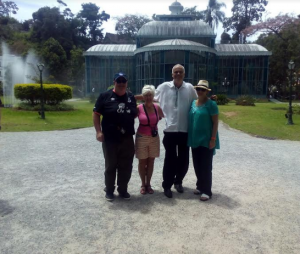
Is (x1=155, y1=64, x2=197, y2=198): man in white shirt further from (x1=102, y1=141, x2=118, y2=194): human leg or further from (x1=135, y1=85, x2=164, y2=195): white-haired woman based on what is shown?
(x1=102, y1=141, x2=118, y2=194): human leg

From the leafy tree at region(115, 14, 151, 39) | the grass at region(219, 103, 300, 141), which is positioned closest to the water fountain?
the grass at region(219, 103, 300, 141)

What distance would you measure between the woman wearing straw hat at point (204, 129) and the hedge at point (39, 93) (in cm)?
1325

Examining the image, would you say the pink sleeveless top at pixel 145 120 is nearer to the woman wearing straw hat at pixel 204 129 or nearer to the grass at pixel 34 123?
the woman wearing straw hat at pixel 204 129

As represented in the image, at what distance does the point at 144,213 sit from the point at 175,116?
1286mm

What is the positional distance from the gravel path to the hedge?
10.4 m

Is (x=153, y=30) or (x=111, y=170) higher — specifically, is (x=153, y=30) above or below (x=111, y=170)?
above

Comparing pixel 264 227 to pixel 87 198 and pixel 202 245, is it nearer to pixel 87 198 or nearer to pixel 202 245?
pixel 202 245

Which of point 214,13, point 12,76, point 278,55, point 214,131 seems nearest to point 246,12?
point 214,13

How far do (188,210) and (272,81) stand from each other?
A: 118ft

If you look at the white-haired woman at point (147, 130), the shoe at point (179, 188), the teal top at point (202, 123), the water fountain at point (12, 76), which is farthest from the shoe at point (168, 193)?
the water fountain at point (12, 76)

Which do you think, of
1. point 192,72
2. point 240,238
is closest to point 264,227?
point 240,238

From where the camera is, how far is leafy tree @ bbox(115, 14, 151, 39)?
5019 centimetres

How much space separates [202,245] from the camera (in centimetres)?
281

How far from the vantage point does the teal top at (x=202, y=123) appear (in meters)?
3.77
